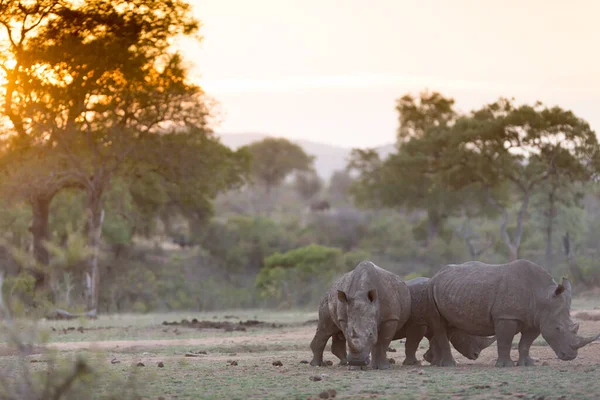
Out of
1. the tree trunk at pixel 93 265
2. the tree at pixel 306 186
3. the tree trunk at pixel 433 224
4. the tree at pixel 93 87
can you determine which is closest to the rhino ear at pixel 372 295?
the tree at pixel 93 87

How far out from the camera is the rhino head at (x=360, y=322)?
13250mm

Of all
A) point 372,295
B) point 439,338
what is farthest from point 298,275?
point 372,295

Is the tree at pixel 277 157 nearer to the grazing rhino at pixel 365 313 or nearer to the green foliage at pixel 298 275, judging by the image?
the green foliage at pixel 298 275

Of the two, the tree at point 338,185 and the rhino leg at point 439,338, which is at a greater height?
the tree at point 338,185

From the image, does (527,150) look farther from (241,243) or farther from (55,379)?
(55,379)

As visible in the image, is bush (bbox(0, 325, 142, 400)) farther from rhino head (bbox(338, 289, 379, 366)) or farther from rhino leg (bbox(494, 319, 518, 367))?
rhino leg (bbox(494, 319, 518, 367))

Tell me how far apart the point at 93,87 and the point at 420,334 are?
62.9ft

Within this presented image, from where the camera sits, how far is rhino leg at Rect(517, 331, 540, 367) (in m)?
13.7

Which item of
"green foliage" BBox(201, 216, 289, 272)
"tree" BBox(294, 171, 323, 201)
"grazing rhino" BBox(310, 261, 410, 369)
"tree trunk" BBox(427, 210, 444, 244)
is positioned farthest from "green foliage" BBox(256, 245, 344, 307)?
"tree" BBox(294, 171, 323, 201)

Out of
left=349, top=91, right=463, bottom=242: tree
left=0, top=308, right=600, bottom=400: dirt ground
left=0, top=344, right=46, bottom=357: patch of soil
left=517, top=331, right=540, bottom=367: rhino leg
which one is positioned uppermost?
left=349, top=91, right=463, bottom=242: tree

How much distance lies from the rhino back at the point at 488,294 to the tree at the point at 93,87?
10.7 metres

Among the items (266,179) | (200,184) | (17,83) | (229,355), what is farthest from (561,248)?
(266,179)

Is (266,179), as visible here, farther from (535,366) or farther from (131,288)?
(535,366)

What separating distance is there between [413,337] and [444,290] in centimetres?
101
